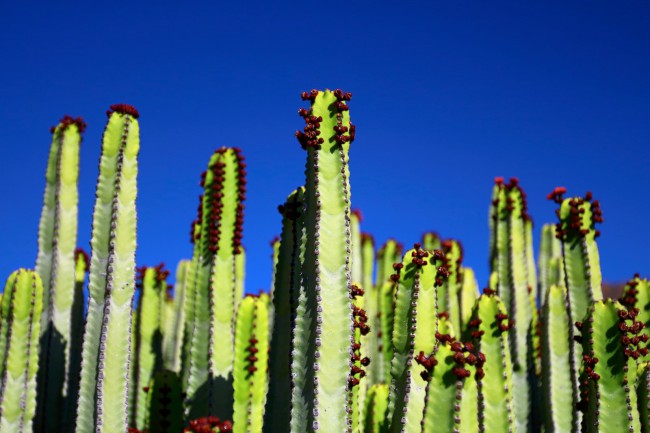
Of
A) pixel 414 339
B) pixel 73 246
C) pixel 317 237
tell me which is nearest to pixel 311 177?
pixel 317 237

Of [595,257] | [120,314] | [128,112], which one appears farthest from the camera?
[595,257]

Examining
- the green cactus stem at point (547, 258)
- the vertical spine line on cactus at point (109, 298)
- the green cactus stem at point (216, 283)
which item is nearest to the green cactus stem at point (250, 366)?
the green cactus stem at point (216, 283)

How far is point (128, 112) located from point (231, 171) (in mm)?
1166

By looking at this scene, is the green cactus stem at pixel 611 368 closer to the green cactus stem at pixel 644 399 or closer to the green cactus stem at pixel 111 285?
the green cactus stem at pixel 644 399

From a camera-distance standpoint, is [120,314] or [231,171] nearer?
[120,314]

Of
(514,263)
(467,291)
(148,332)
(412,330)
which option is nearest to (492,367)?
(412,330)

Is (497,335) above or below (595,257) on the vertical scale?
below

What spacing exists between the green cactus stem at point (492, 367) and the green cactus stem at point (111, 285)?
258 cm

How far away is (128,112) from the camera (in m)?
5.74

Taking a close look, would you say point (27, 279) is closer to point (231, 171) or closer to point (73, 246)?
point (73, 246)

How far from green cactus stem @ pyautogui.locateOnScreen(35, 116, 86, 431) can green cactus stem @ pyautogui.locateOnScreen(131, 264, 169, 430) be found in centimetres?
96

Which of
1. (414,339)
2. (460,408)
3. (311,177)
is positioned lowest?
(460,408)

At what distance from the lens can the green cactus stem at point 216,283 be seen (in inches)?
239

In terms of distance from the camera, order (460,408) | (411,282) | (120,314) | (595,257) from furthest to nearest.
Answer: (595,257), (120,314), (411,282), (460,408)
